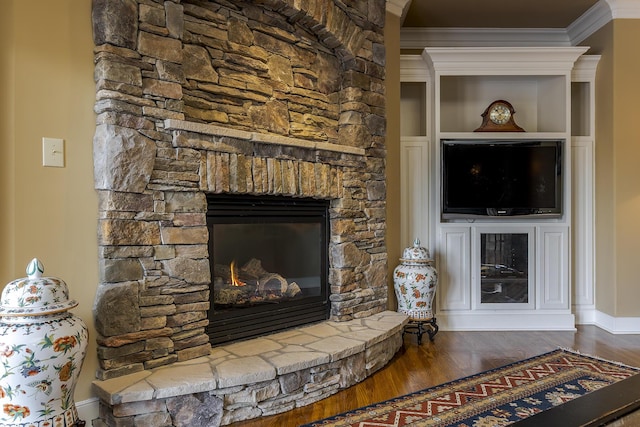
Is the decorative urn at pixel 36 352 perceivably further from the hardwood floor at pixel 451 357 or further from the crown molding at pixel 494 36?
the crown molding at pixel 494 36

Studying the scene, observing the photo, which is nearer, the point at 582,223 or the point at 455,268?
the point at 455,268

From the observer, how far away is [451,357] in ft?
10.9

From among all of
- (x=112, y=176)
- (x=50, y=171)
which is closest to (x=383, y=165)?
(x=112, y=176)

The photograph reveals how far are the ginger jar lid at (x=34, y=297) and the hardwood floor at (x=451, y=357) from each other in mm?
1059

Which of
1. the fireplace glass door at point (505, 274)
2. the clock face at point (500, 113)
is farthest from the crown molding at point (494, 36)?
the fireplace glass door at point (505, 274)

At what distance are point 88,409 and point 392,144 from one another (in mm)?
2899

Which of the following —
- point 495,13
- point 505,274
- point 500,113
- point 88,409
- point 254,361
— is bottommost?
point 88,409

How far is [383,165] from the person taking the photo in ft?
12.1

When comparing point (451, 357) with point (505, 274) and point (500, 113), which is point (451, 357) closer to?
point (505, 274)

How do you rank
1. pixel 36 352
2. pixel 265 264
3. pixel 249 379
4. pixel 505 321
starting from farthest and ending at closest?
1. pixel 505 321
2. pixel 265 264
3. pixel 249 379
4. pixel 36 352

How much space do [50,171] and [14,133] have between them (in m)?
0.21

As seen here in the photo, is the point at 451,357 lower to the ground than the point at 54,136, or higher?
lower

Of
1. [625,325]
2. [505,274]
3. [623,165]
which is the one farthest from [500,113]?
[625,325]

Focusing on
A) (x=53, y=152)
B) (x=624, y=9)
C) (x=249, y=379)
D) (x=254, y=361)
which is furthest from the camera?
(x=624, y=9)
